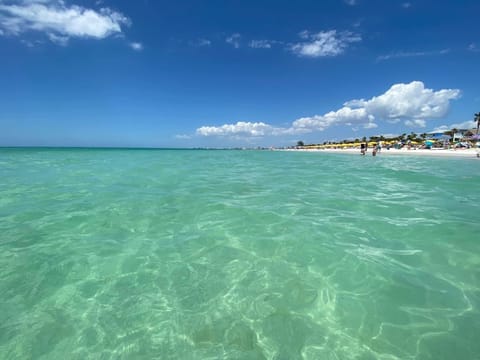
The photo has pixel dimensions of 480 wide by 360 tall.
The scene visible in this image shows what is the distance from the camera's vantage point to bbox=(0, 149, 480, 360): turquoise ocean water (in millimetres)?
3217

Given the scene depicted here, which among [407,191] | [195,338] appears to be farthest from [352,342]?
[407,191]

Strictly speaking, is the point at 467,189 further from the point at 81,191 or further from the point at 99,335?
the point at 81,191

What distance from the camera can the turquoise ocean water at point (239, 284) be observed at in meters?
3.22

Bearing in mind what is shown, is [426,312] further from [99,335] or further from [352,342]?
[99,335]

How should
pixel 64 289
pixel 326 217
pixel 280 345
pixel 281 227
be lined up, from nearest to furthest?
1. pixel 280 345
2. pixel 64 289
3. pixel 281 227
4. pixel 326 217

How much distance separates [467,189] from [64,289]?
17.7 meters

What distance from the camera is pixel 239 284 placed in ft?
14.6

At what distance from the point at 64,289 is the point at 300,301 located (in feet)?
13.2

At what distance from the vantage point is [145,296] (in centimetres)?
415

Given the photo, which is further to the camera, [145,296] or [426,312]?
[145,296]

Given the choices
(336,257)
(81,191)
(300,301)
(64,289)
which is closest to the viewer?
(300,301)

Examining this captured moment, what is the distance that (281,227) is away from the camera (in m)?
7.33

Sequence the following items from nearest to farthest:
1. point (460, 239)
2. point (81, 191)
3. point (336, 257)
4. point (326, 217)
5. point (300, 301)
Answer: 1. point (300, 301)
2. point (336, 257)
3. point (460, 239)
4. point (326, 217)
5. point (81, 191)

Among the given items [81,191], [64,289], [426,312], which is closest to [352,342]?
[426,312]
